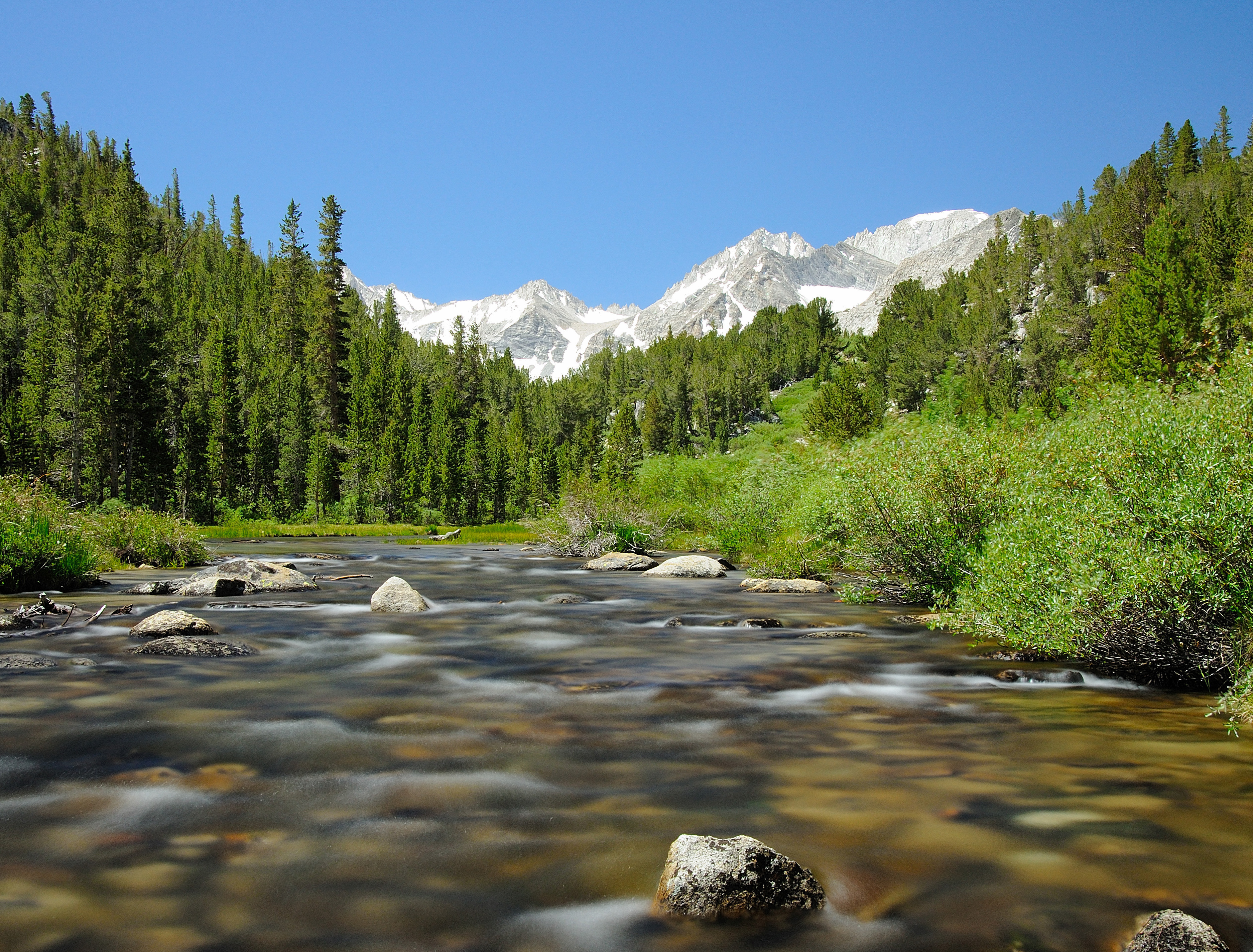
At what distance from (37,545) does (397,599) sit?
7.78 metres

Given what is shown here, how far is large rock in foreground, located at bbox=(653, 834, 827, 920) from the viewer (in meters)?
3.79

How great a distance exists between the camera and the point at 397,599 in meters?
15.2

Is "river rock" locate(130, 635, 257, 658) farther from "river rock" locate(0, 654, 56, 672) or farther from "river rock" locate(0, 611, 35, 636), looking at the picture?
"river rock" locate(0, 611, 35, 636)

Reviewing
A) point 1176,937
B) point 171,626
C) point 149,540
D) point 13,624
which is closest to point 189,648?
point 171,626

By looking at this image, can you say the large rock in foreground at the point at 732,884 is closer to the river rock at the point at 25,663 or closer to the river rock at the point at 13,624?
the river rock at the point at 25,663

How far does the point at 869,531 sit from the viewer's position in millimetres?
14070

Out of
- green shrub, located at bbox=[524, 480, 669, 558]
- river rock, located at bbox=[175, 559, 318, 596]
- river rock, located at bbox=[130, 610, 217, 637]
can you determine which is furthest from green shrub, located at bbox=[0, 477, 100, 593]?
green shrub, located at bbox=[524, 480, 669, 558]

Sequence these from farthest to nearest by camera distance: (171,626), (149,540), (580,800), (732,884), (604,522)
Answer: (604,522), (149,540), (171,626), (580,800), (732,884)

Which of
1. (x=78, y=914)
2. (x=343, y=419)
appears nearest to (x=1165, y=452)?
(x=78, y=914)

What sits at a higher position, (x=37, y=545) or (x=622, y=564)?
(x=37, y=545)

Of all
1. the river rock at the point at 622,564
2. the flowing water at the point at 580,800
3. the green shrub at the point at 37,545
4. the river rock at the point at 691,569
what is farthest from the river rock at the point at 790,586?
the green shrub at the point at 37,545

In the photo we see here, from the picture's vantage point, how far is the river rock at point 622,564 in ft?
83.1

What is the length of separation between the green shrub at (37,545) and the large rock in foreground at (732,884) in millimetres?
16836

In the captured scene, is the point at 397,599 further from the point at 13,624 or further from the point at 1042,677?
the point at 1042,677
